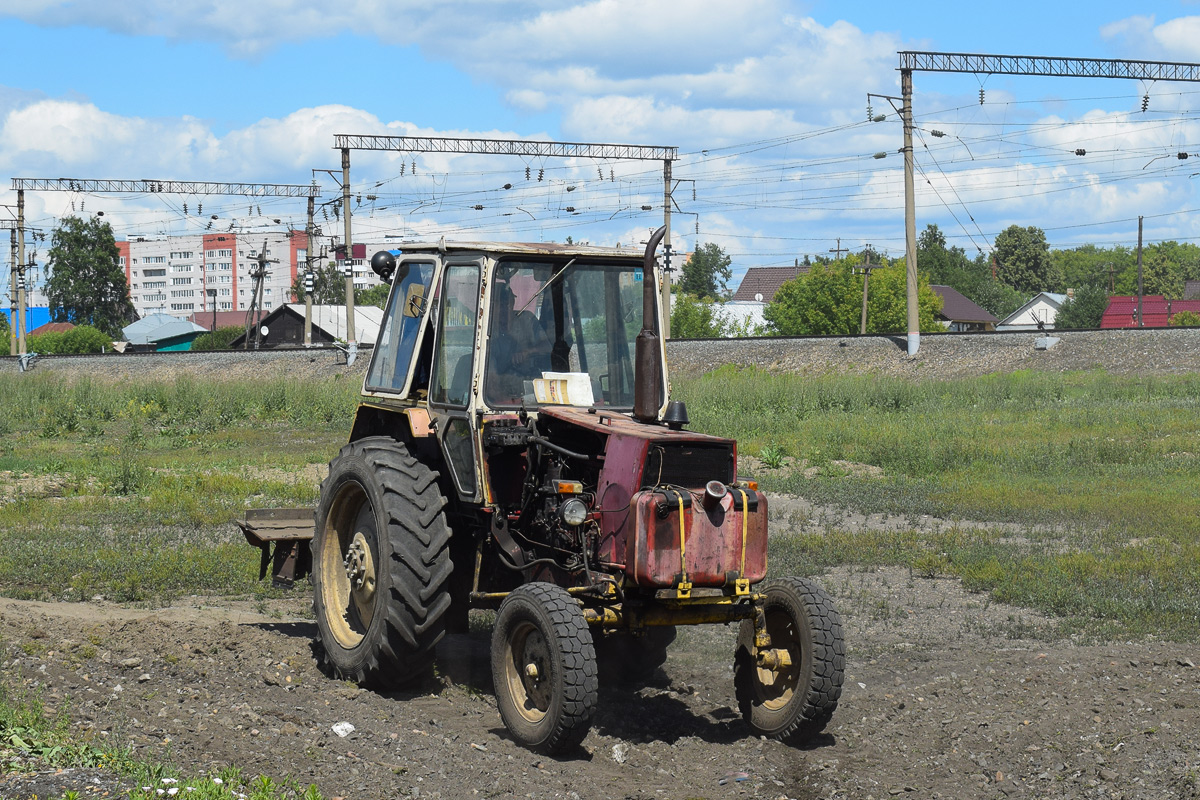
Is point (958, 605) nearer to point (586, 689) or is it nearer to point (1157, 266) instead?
point (586, 689)

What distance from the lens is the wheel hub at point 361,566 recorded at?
23.6 ft

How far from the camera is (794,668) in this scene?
6.41 metres

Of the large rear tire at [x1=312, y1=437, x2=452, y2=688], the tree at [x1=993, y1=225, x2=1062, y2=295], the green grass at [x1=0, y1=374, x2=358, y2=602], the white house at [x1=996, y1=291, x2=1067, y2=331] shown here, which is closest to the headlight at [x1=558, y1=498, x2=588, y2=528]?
the large rear tire at [x1=312, y1=437, x2=452, y2=688]

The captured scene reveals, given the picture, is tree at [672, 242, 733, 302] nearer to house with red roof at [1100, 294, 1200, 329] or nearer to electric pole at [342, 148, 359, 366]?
house with red roof at [1100, 294, 1200, 329]

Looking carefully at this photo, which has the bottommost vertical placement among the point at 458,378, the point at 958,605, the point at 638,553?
the point at 958,605

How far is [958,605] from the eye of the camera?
995 cm

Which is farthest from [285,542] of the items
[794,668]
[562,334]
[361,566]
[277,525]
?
[794,668]

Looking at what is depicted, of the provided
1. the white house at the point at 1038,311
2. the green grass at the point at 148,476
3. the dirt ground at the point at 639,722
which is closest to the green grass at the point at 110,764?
the dirt ground at the point at 639,722

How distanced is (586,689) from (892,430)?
18243 millimetres

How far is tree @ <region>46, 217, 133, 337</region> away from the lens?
93.2 meters

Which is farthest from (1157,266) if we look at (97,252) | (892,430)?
(892,430)

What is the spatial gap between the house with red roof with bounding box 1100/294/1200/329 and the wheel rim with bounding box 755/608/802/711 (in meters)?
85.1

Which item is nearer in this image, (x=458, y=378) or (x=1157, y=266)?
(x=458, y=378)

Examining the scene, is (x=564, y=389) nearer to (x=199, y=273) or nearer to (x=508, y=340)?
(x=508, y=340)
